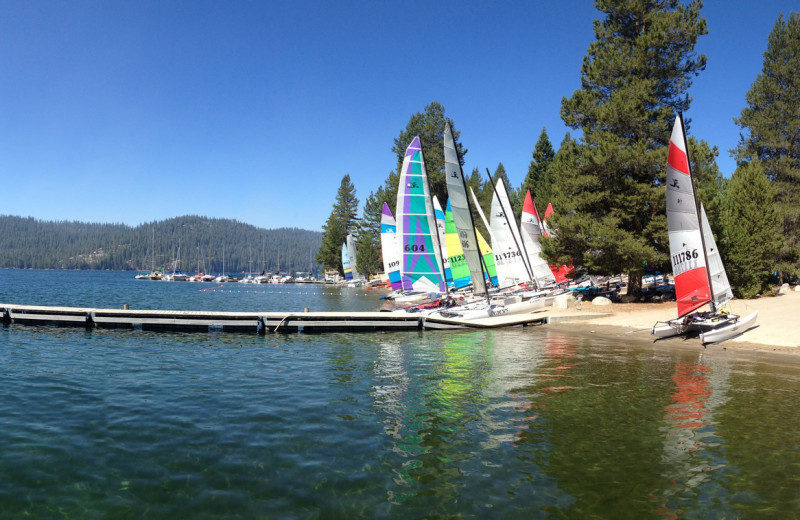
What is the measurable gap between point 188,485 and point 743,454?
10.3 meters

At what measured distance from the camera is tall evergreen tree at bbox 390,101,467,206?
80.9 m

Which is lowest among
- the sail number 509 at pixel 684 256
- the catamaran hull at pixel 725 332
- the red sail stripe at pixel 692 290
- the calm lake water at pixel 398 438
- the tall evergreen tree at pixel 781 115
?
the calm lake water at pixel 398 438

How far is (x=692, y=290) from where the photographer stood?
75.8 feet

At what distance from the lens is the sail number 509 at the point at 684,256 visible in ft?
74.6

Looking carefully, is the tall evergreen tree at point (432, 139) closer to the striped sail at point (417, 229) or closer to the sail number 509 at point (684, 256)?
the striped sail at point (417, 229)

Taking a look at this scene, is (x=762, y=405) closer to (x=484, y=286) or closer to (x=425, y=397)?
(x=425, y=397)

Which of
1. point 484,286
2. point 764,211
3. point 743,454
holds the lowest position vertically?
point 743,454

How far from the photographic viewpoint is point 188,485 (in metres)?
8.04

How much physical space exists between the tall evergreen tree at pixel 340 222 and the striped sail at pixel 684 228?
99.3m

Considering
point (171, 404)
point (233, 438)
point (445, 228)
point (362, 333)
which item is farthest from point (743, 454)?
point (445, 228)

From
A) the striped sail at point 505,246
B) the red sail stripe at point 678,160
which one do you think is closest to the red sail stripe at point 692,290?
the red sail stripe at point 678,160

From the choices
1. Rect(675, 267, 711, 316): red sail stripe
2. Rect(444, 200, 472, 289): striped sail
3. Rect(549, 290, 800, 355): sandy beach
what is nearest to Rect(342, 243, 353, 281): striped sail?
Rect(444, 200, 472, 289): striped sail

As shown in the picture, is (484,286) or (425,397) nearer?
(425,397)

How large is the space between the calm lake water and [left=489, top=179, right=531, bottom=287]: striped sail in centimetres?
2273
